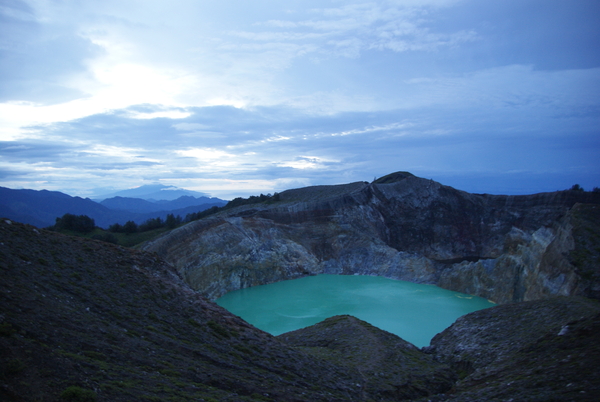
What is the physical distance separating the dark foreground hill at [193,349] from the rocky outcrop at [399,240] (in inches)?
404

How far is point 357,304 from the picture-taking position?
1109 inches

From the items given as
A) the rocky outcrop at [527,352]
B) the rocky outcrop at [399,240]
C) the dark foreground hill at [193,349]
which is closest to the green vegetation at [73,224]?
the rocky outcrop at [399,240]

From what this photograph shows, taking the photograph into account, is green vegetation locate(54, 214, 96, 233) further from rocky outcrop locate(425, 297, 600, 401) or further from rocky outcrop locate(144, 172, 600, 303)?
rocky outcrop locate(425, 297, 600, 401)

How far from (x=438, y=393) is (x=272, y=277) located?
24670mm

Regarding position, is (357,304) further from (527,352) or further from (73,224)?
(73,224)

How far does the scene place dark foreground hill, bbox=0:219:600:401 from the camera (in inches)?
260

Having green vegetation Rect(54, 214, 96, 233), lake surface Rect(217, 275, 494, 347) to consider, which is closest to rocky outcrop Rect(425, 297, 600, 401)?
lake surface Rect(217, 275, 494, 347)

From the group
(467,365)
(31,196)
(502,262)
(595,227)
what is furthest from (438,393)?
(31,196)

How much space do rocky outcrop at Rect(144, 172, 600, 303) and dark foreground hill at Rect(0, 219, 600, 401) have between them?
1026 cm

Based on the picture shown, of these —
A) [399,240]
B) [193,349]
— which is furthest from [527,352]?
[399,240]

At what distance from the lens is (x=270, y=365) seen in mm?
10945

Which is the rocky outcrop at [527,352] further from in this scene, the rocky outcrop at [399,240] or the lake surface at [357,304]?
the rocky outcrop at [399,240]

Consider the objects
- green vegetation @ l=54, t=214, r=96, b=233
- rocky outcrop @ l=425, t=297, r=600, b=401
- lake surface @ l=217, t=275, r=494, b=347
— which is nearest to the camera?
rocky outcrop @ l=425, t=297, r=600, b=401

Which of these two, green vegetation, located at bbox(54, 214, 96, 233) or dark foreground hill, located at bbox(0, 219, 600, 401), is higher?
green vegetation, located at bbox(54, 214, 96, 233)
